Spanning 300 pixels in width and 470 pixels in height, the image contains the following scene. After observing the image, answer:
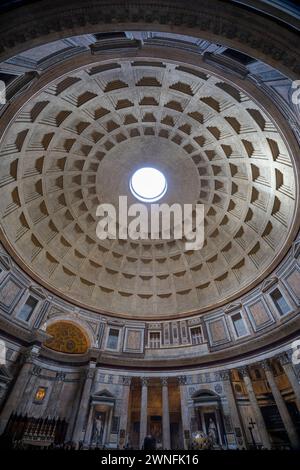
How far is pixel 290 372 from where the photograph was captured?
14969 millimetres

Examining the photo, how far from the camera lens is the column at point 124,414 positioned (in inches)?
669

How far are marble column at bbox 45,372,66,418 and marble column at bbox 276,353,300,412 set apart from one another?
53.4ft

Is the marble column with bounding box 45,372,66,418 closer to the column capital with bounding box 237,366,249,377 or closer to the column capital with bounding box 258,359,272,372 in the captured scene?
the column capital with bounding box 237,366,249,377

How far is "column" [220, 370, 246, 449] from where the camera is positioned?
15.4m

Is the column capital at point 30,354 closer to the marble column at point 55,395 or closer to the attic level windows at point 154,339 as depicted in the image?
the marble column at point 55,395

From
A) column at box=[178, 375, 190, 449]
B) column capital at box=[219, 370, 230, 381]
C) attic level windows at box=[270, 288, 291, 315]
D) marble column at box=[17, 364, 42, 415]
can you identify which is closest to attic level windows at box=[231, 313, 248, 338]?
column capital at box=[219, 370, 230, 381]

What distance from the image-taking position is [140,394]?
21.2m

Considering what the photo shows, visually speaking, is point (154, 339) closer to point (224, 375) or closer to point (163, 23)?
point (224, 375)

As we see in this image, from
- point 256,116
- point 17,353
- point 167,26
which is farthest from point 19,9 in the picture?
point 17,353

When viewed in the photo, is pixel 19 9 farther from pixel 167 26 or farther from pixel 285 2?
pixel 285 2

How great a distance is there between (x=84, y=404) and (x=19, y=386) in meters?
4.91

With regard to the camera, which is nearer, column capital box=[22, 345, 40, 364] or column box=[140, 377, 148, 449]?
column capital box=[22, 345, 40, 364]

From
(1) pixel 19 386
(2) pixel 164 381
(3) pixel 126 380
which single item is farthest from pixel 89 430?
(2) pixel 164 381
